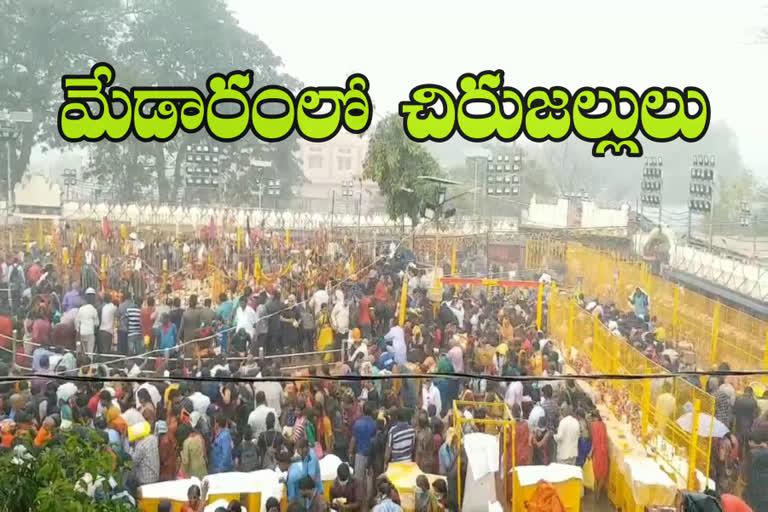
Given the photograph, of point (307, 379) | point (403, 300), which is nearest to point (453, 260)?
point (403, 300)

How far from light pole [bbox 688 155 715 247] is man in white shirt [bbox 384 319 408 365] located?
2.14 metres

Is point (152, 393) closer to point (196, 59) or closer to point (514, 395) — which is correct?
point (196, 59)

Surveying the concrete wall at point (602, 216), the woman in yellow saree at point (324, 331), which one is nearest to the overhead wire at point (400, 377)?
the woman in yellow saree at point (324, 331)

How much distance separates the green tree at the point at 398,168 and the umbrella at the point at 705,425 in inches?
85.6

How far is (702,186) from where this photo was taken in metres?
6.52

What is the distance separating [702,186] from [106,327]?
414 centimetres

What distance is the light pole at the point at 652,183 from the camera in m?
6.39

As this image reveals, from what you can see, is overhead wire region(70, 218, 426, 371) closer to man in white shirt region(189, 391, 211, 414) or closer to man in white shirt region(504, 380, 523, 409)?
man in white shirt region(189, 391, 211, 414)

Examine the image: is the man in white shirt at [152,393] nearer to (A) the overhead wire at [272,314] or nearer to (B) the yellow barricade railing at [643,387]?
(A) the overhead wire at [272,314]

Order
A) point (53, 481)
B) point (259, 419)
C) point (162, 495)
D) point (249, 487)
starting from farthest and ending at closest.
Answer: point (259, 419)
point (249, 487)
point (162, 495)
point (53, 481)

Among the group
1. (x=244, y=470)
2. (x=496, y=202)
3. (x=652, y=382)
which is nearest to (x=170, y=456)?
(x=244, y=470)

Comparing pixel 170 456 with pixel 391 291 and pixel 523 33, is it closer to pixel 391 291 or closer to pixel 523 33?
pixel 391 291

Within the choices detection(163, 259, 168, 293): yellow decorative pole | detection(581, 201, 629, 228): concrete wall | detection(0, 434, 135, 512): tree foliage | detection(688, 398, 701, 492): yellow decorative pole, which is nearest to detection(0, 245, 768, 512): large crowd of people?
detection(163, 259, 168, 293): yellow decorative pole

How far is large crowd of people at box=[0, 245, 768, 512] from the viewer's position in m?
5.88
